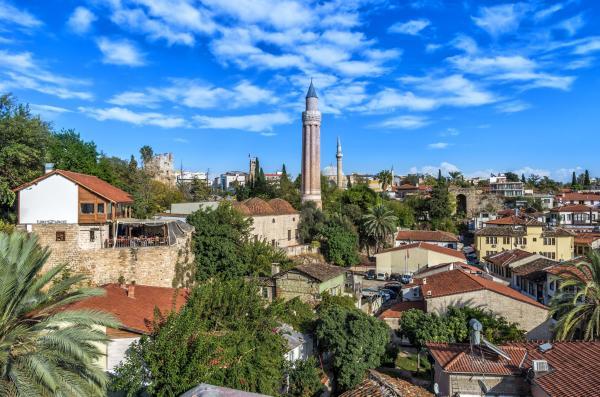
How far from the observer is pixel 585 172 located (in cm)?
10262

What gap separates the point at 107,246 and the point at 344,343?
1449cm

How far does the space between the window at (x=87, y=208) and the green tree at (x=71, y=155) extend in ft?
32.3

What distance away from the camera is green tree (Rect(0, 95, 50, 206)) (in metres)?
23.9

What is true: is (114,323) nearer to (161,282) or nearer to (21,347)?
(21,347)

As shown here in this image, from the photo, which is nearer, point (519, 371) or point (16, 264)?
point (16, 264)

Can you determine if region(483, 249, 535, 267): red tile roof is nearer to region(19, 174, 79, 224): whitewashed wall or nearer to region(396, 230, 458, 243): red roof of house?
region(396, 230, 458, 243): red roof of house

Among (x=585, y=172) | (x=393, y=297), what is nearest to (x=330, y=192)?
(x=393, y=297)

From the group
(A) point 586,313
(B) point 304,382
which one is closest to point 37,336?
(B) point 304,382

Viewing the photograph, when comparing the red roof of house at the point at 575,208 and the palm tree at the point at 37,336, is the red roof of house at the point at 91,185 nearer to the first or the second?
the palm tree at the point at 37,336

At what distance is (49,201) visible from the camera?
22.6 m

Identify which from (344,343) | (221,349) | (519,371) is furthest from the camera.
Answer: (344,343)

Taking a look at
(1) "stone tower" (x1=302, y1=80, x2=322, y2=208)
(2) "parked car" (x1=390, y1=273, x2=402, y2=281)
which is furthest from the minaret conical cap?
(2) "parked car" (x1=390, y1=273, x2=402, y2=281)

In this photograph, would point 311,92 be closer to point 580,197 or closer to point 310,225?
point 310,225

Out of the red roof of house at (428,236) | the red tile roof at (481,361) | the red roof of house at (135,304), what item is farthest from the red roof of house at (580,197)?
the red roof of house at (135,304)
